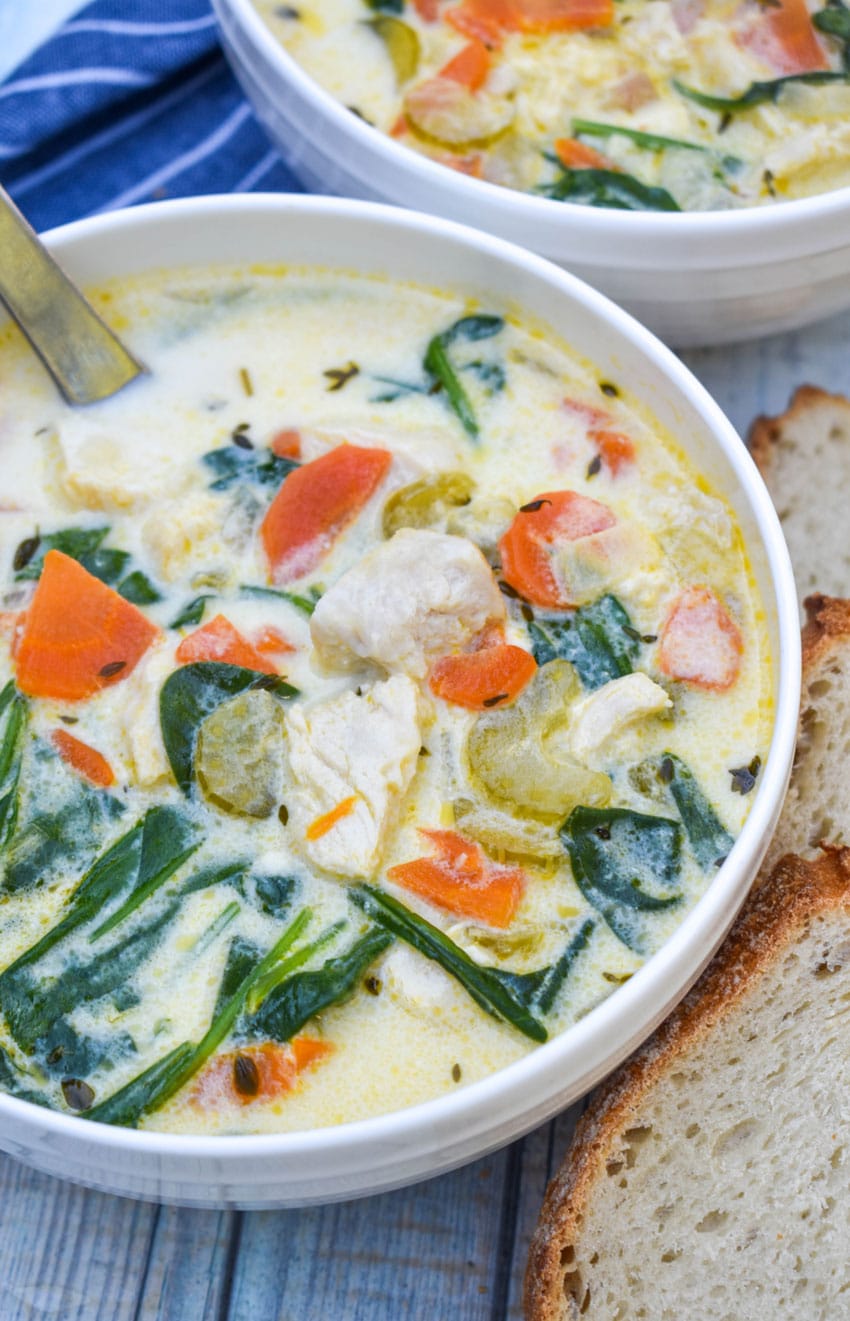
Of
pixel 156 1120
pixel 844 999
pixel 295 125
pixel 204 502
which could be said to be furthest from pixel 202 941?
pixel 295 125

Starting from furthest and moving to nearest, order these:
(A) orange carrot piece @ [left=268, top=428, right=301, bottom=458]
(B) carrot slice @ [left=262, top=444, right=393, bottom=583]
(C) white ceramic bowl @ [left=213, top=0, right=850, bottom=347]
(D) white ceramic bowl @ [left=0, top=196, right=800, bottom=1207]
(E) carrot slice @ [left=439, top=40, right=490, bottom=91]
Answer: (E) carrot slice @ [left=439, top=40, right=490, bottom=91]
(C) white ceramic bowl @ [left=213, top=0, right=850, bottom=347]
(A) orange carrot piece @ [left=268, top=428, right=301, bottom=458]
(B) carrot slice @ [left=262, top=444, right=393, bottom=583]
(D) white ceramic bowl @ [left=0, top=196, right=800, bottom=1207]

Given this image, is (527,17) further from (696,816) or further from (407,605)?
(696,816)

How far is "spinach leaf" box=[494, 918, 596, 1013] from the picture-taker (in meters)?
2.24

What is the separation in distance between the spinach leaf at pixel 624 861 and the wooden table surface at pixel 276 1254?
2.05 ft

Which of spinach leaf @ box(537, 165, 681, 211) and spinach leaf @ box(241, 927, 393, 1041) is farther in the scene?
spinach leaf @ box(537, 165, 681, 211)

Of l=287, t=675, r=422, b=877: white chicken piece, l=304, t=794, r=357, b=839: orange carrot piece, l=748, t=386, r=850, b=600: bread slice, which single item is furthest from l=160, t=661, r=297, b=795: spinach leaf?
l=748, t=386, r=850, b=600: bread slice

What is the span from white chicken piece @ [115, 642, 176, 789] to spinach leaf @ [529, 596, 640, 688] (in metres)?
0.64

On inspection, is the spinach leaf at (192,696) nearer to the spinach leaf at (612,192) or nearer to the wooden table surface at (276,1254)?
the wooden table surface at (276,1254)

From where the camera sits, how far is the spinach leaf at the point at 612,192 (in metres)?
3.11

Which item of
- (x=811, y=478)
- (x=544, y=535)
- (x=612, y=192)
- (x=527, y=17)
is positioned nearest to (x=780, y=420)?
(x=811, y=478)

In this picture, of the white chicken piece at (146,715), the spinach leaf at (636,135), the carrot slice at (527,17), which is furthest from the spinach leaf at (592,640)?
the carrot slice at (527,17)

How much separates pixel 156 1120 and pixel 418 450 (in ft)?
4.02

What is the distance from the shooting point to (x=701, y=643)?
8.27 ft

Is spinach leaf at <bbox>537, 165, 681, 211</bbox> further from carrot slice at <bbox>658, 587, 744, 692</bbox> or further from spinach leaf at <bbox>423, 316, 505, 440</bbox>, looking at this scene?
carrot slice at <bbox>658, 587, 744, 692</bbox>
